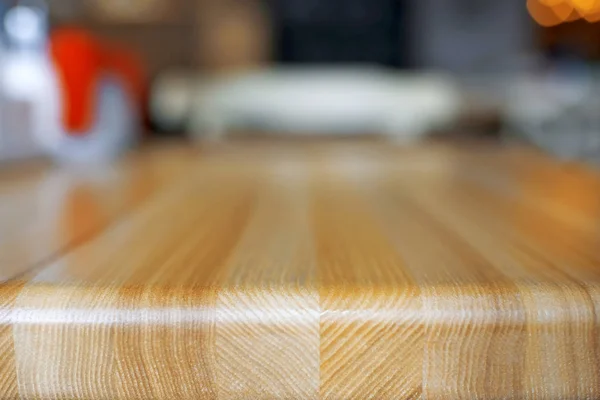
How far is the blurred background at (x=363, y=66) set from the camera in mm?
2469

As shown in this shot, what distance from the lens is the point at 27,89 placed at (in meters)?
0.85

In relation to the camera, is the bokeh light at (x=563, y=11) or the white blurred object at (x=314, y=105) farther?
→ the bokeh light at (x=563, y=11)

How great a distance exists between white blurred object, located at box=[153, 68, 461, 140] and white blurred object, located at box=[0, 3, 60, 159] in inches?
58.3

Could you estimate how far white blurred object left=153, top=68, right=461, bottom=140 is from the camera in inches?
95.7

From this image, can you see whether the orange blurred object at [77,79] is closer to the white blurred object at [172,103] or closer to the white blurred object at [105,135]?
the white blurred object at [105,135]

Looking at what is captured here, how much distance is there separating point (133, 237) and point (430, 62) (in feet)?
11.0

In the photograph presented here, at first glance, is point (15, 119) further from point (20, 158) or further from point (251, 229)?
point (251, 229)

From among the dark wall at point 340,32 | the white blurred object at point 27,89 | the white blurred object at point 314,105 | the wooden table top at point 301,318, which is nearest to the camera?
the wooden table top at point 301,318

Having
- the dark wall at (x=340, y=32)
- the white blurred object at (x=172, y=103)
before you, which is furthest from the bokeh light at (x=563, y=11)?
the white blurred object at (x=172, y=103)

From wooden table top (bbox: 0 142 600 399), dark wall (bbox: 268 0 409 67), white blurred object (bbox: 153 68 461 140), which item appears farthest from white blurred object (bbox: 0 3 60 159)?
dark wall (bbox: 268 0 409 67)

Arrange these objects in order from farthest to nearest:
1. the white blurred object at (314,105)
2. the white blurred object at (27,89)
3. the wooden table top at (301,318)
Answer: the white blurred object at (314,105) < the white blurred object at (27,89) < the wooden table top at (301,318)

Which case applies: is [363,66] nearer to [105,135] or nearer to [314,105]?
[314,105]

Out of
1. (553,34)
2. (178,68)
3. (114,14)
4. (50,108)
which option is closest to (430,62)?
(553,34)

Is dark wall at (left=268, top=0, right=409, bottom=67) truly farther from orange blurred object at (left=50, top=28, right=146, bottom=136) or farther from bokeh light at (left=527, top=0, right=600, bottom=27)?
orange blurred object at (left=50, top=28, right=146, bottom=136)
